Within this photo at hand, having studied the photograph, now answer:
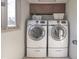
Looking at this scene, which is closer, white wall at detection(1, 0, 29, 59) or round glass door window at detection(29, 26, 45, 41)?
white wall at detection(1, 0, 29, 59)

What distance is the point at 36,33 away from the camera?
193 inches

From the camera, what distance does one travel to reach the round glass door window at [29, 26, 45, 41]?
489 centimetres

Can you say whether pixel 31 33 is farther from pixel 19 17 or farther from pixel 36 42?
pixel 19 17

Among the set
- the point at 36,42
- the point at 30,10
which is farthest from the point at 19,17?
the point at 30,10

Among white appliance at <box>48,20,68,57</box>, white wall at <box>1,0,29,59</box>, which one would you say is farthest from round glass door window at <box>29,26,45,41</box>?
white wall at <box>1,0,29,59</box>

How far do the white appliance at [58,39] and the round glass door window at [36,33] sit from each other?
10.5 inches

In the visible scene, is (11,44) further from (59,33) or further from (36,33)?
(59,33)

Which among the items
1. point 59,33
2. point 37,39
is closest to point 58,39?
point 59,33

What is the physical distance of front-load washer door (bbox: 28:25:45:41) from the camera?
489 cm

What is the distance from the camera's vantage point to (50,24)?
4.95 m

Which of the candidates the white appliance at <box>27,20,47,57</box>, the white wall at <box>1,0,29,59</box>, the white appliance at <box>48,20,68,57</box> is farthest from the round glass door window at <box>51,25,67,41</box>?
the white wall at <box>1,0,29,59</box>

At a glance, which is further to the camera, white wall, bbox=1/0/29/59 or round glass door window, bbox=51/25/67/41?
round glass door window, bbox=51/25/67/41

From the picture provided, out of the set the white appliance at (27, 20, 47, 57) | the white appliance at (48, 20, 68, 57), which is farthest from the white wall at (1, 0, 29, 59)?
the white appliance at (48, 20, 68, 57)

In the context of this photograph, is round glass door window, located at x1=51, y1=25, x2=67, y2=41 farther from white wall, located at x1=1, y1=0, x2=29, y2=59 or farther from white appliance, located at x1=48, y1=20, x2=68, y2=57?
white wall, located at x1=1, y1=0, x2=29, y2=59
